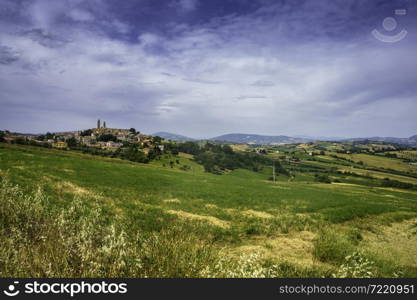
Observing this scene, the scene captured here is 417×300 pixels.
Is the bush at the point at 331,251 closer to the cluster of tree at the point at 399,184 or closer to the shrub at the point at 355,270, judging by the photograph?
the shrub at the point at 355,270

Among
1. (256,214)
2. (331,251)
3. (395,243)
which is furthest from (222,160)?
(331,251)

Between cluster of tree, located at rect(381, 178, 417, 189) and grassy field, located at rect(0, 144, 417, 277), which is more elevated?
grassy field, located at rect(0, 144, 417, 277)

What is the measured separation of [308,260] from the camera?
28.7ft

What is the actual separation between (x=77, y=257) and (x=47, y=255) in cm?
45

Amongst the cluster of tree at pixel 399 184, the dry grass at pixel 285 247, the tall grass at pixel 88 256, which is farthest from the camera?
the cluster of tree at pixel 399 184

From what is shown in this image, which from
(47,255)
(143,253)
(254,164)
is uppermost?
(47,255)

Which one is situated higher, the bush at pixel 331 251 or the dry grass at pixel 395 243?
the bush at pixel 331 251

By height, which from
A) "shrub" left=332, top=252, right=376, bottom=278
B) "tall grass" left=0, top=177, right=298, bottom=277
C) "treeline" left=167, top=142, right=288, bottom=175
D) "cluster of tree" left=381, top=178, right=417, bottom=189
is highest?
"tall grass" left=0, top=177, right=298, bottom=277

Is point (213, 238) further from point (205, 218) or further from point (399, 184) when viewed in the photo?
point (399, 184)

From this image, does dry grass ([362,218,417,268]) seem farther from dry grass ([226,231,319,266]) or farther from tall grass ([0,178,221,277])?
tall grass ([0,178,221,277])

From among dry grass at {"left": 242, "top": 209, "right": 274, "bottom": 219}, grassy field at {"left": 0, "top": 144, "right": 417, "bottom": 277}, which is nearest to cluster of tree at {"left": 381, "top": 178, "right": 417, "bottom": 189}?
grassy field at {"left": 0, "top": 144, "right": 417, "bottom": 277}

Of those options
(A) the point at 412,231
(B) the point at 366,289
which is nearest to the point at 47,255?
(B) the point at 366,289

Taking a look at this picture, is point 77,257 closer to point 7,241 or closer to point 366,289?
point 7,241

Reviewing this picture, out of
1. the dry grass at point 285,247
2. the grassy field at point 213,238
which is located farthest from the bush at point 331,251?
the dry grass at point 285,247
